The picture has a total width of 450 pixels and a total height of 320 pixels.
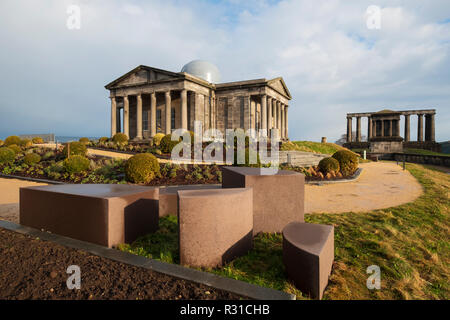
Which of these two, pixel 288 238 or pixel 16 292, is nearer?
pixel 16 292

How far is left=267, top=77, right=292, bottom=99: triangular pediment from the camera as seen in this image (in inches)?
1294

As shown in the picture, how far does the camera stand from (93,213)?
183 inches

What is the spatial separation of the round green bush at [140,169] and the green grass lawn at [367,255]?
19.0ft

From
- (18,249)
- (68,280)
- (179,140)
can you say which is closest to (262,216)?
(68,280)

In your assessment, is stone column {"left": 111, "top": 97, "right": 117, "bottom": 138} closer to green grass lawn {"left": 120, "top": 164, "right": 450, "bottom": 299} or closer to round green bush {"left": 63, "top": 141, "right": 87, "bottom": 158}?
round green bush {"left": 63, "top": 141, "right": 87, "bottom": 158}

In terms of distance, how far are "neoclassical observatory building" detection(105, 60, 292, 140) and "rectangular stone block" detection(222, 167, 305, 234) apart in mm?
24285

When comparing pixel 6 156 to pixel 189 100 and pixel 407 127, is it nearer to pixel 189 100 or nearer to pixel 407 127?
pixel 189 100

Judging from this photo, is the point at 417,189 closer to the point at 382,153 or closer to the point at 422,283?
the point at 422,283

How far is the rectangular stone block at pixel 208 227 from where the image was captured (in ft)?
13.0

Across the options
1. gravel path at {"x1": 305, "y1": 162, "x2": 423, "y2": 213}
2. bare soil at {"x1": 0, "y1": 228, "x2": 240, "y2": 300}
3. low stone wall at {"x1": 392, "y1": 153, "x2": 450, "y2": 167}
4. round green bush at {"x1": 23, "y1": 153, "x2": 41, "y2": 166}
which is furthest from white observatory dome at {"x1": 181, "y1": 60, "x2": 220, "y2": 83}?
bare soil at {"x1": 0, "y1": 228, "x2": 240, "y2": 300}

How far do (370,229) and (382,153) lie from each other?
3933 centimetres

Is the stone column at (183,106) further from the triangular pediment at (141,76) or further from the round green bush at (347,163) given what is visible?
the round green bush at (347,163)

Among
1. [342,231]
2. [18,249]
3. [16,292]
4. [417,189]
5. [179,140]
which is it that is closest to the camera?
[16,292]

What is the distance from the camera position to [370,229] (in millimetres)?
6223
